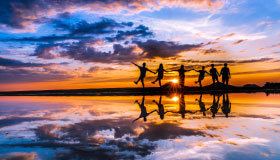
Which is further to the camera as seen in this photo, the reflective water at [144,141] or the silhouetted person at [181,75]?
the silhouetted person at [181,75]

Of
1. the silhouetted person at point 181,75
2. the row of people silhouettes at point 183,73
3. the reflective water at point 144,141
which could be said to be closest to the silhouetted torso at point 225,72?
the row of people silhouettes at point 183,73

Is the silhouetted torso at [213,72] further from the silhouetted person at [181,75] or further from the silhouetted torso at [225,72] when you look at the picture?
the silhouetted person at [181,75]

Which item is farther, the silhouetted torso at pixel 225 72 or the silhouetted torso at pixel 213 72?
the silhouetted torso at pixel 213 72

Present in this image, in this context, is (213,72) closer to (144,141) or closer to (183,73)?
(183,73)

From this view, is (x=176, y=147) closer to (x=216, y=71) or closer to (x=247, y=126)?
(x=247, y=126)

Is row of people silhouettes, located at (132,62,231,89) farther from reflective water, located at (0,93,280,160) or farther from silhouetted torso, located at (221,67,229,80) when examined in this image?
reflective water, located at (0,93,280,160)

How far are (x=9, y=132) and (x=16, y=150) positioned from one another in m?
1.56

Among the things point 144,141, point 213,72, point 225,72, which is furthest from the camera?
point 213,72

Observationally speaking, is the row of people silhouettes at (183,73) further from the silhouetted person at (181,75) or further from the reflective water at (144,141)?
the reflective water at (144,141)

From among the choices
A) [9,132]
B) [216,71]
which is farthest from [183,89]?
[9,132]

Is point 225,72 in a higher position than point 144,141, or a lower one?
higher

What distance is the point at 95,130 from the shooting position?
4.49 metres

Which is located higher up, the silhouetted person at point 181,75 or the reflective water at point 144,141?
the silhouetted person at point 181,75

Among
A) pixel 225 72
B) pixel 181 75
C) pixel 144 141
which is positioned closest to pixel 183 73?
pixel 181 75
